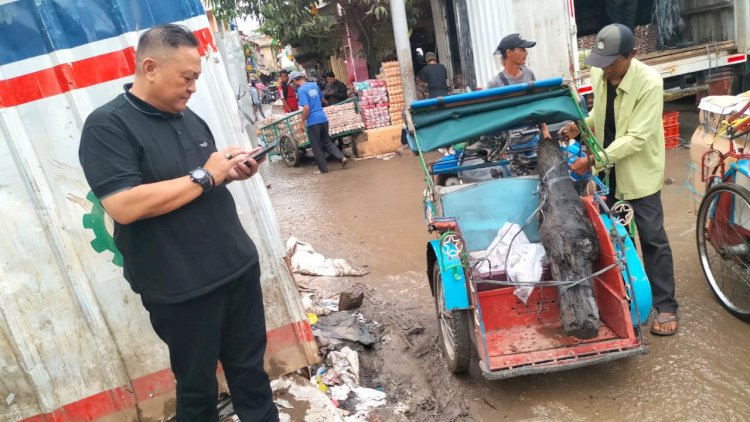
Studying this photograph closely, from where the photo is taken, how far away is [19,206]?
99.7 inches

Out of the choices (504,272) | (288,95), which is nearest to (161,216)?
(504,272)

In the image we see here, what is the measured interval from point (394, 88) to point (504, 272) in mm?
8414

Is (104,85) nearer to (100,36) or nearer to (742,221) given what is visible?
(100,36)

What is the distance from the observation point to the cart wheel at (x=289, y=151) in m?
11.3

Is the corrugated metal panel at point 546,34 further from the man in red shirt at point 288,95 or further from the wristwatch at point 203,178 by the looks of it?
the wristwatch at point 203,178

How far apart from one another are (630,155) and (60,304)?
335 cm

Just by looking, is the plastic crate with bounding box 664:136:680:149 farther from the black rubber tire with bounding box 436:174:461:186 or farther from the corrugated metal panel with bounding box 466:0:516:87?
the black rubber tire with bounding box 436:174:461:186

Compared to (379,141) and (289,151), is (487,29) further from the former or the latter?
(289,151)

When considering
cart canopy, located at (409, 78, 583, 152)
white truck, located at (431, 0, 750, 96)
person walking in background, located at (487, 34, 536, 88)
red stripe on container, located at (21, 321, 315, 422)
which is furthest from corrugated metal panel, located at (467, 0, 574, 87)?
red stripe on container, located at (21, 321, 315, 422)

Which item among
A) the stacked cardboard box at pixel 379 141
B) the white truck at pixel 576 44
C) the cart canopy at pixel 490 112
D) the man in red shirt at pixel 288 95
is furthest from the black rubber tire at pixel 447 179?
the man in red shirt at pixel 288 95

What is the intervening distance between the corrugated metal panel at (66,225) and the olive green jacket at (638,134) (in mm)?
2337

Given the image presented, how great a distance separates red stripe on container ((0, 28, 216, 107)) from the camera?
2.48m

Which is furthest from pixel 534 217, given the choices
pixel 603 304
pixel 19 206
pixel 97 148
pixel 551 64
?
pixel 551 64

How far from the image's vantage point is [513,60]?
491cm
